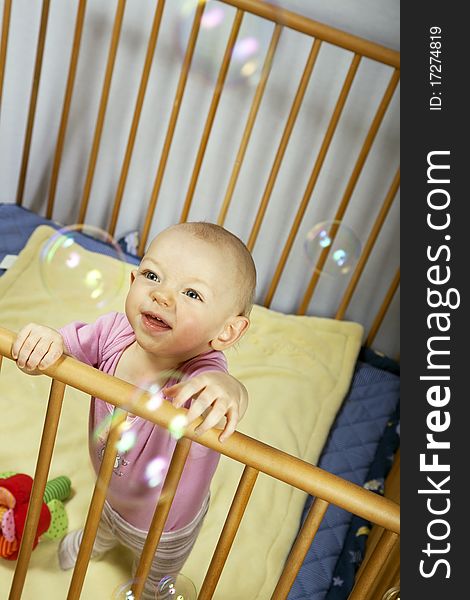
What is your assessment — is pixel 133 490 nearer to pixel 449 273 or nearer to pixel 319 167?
pixel 449 273

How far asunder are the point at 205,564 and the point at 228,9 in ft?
3.53

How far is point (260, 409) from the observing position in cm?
140

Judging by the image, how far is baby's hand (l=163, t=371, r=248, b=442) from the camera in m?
0.62

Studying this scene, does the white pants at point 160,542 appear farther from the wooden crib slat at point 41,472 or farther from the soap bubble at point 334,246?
the soap bubble at point 334,246

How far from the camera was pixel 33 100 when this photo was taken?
1.63 meters

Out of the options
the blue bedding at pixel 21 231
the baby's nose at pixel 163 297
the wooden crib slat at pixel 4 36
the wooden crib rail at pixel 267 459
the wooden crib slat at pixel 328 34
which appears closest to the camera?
the wooden crib rail at pixel 267 459

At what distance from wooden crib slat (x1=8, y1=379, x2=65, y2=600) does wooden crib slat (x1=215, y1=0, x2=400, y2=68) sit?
1010mm

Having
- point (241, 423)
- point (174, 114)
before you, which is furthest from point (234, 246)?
point (174, 114)

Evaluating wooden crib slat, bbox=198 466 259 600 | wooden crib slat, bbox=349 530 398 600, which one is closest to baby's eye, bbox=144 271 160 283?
wooden crib slat, bbox=198 466 259 600

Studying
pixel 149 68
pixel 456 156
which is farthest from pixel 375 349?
pixel 456 156

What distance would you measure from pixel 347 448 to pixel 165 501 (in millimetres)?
820

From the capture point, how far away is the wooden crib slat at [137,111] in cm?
150

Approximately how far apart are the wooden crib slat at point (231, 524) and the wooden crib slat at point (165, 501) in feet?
0.18

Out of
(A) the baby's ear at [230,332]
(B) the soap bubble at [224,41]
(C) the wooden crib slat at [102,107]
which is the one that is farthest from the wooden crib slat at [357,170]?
(A) the baby's ear at [230,332]
